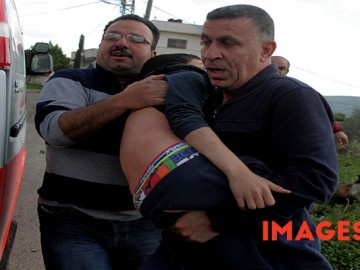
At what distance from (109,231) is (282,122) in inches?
41.6

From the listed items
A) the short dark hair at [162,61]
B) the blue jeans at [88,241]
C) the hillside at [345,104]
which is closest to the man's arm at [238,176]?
the short dark hair at [162,61]

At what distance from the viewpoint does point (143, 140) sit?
1.59m

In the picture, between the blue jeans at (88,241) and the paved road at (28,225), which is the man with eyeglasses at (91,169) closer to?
the blue jeans at (88,241)

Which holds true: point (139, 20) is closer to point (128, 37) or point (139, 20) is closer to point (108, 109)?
point (128, 37)

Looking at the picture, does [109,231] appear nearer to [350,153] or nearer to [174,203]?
[174,203]

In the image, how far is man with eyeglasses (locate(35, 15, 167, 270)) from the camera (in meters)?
1.92

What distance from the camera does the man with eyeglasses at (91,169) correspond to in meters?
1.92

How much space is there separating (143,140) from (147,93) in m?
0.25

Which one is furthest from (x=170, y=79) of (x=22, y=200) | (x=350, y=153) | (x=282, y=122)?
(x=350, y=153)

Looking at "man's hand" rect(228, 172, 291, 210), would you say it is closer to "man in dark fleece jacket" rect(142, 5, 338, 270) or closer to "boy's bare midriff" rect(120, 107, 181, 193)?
"man in dark fleece jacket" rect(142, 5, 338, 270)

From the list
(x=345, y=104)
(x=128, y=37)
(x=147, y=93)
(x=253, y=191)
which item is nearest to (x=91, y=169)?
(x=147, y=93)

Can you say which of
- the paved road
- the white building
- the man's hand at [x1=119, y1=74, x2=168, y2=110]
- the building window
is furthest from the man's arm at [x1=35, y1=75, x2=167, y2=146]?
the building window

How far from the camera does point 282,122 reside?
56.4 inches

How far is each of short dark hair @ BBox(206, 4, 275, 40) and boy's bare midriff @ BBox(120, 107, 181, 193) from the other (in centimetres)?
42
